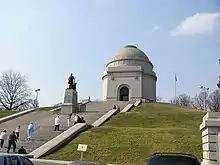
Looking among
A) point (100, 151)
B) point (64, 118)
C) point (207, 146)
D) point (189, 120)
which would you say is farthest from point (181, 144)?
point (64, 118)

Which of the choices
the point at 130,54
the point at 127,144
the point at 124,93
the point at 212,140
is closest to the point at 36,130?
the point at 127,144

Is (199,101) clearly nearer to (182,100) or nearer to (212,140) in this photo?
(182,100)

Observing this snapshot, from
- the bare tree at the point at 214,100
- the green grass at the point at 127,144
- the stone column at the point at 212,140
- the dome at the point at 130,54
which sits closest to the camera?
the stone column at the point at 212,140

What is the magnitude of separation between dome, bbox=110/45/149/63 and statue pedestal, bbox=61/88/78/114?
28.1 m

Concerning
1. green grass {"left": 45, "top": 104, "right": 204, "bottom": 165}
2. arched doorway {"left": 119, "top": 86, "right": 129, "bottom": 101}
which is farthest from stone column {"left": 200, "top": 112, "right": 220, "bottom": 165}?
arched doorway {"left": 119, "top": 86, "right": 129, "bottom": 101}

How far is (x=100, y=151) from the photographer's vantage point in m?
18.6

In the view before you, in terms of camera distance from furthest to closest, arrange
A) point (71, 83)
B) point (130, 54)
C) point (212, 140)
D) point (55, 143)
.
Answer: point (130, 54), point (71, 83), point (55, 143), point (212, 140)

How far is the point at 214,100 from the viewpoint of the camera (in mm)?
72500

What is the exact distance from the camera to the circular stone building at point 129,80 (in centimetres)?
6212

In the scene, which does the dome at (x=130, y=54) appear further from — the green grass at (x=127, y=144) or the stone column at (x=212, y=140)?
the stone column at (x=212, y=140)

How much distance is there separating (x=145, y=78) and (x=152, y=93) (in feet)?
11.1

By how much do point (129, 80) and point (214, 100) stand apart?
21335 millimetres

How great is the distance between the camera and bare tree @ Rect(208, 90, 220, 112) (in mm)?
68387

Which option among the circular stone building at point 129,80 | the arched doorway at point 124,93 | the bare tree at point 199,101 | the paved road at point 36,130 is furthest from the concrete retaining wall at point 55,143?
the bare tree at point 199,101
